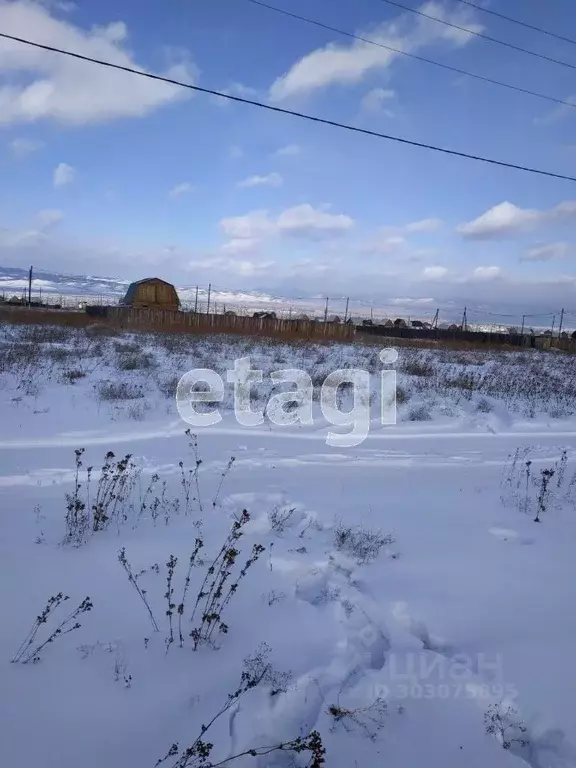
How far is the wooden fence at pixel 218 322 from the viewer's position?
28.5m

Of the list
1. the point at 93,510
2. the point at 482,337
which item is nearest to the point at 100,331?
the point at 93,510

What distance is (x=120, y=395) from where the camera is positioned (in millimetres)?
8117

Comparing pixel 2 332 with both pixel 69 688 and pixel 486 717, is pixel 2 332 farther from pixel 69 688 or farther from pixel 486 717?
pixel 486 717

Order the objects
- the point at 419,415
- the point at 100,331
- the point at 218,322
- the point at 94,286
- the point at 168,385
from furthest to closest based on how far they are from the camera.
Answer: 1. the point at 94,286
2. the point at 218,322
3. the point at 100,331
4. the point at 168,385
5. the point at 419,415

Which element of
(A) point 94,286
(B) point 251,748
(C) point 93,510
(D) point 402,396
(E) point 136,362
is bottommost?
(B) point 251,748

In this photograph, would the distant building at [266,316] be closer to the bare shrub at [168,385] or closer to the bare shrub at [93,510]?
the bare shrub at [168,385]

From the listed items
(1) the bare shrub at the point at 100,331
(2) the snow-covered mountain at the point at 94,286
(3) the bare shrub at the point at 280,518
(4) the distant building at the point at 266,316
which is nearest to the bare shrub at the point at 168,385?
(3) the bare shrub at the point at 280,518

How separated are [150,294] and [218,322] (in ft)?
47.6

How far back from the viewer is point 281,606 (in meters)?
2.75

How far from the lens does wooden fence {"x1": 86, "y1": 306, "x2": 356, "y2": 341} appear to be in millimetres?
28453

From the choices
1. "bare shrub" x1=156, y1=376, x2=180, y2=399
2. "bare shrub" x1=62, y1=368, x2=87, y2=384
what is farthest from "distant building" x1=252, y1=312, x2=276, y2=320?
"bare shrub" x1=62, y1=368, x2=87, y2=384

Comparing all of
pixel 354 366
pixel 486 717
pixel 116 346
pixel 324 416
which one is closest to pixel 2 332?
pixel 116 346

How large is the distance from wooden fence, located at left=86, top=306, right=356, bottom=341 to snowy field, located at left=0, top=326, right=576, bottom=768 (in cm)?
2260

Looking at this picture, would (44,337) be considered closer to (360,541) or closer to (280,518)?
(280,518)
